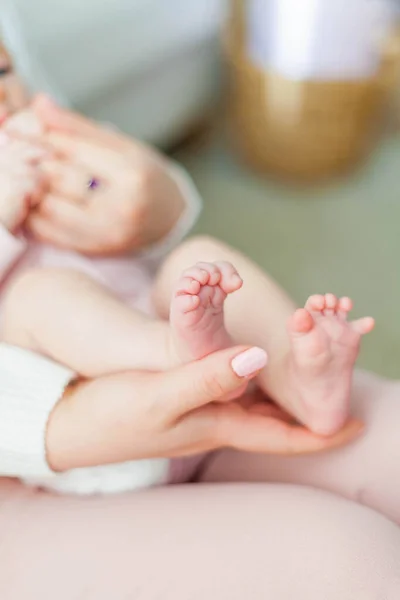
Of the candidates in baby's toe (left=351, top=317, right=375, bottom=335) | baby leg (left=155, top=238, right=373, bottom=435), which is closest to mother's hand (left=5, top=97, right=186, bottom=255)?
baby leg (left=155, top=238, right=373, bottom=435)

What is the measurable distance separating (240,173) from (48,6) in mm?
710

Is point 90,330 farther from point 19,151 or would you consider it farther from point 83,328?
point 19,151

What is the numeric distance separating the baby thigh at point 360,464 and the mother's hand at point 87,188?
1.01ft

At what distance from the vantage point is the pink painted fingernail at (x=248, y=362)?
58 cm

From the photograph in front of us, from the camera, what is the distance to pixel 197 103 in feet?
5.80

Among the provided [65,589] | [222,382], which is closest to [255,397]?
[222,382]

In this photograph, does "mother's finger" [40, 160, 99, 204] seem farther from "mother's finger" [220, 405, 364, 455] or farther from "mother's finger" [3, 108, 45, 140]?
"mother's finger" [220, 405, 364, 455]

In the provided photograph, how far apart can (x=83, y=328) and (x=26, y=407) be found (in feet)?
0.31

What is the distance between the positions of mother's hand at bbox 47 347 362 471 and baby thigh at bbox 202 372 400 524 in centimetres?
2

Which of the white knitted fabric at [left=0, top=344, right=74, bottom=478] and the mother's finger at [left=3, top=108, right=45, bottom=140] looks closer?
the white knitted fabric at [left=0, top=344, right=74, bottom=478]

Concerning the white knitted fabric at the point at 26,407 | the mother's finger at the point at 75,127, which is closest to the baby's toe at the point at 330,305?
the white knitted fabric at the point at 26,407

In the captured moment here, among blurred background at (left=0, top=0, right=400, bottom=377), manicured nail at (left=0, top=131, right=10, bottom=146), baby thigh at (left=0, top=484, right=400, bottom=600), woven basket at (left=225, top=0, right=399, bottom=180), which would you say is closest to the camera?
baby thigh at (left=0, top=484, right=400, bottom=600)

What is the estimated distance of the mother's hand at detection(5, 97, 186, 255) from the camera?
830 mm

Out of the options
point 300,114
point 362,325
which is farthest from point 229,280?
point 300,114
